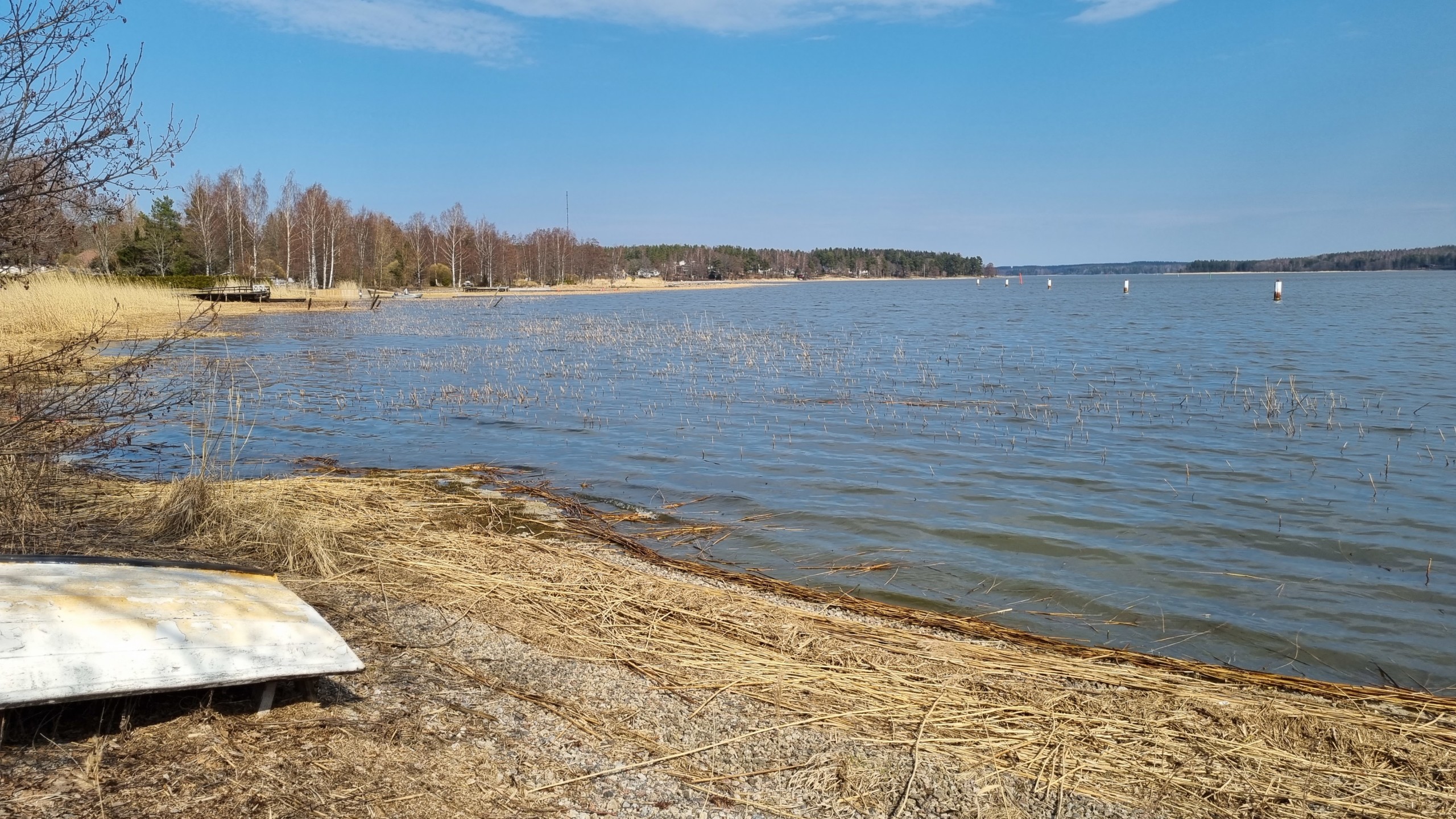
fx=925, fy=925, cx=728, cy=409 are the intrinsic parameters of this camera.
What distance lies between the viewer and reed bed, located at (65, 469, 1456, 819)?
4203 millimetres

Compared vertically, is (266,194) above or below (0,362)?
above

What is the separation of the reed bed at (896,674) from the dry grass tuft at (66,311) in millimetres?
11614

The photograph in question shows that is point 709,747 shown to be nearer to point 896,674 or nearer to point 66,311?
point 896,674

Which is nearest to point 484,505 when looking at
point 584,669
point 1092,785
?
point 584,669

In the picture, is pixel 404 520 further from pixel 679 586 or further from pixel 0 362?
pixel 0 362

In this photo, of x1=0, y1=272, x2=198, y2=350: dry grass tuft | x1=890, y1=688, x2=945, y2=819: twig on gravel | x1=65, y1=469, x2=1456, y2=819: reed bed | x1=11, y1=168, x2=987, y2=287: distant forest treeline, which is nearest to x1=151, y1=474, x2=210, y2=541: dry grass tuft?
x1=65, y1=469, x2=1456, y2=819: reed bed

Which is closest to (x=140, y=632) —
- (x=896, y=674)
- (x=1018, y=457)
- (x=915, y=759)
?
(x=915, y=759)

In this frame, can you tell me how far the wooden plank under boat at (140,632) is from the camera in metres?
3.48

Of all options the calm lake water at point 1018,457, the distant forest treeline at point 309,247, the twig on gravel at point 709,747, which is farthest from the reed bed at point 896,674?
the distant forest treeline at point 309,247

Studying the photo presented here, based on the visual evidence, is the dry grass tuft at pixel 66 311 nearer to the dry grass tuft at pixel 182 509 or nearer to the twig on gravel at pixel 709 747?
the dry grass tuft at pixel 182 509

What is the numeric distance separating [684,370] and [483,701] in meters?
20.5

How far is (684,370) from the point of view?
24953 mm

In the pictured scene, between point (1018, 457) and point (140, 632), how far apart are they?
11634mm

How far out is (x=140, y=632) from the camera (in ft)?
12.4
